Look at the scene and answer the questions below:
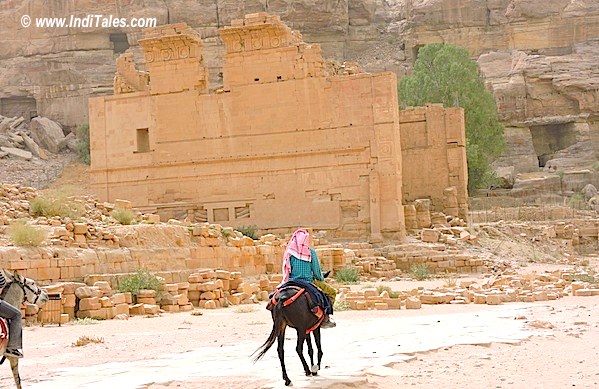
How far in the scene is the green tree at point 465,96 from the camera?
3488 centimetres

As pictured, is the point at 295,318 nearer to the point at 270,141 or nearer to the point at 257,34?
the point at 270,141

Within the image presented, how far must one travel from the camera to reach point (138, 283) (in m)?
15.0

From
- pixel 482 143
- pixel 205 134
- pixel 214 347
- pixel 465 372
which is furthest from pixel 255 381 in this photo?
pixel 482 143

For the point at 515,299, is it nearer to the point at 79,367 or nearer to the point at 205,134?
the point at 79,367

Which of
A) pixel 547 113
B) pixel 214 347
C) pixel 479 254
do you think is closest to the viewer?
pixel 214 347

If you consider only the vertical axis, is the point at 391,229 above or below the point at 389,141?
below

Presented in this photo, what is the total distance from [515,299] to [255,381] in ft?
26.8

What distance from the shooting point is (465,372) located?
7.69 m

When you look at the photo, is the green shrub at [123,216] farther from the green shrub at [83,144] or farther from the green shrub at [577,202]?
the green shrub at [83,144]

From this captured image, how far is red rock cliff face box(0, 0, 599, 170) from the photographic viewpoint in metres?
48.1

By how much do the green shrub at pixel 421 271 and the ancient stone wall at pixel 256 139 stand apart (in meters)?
1.68

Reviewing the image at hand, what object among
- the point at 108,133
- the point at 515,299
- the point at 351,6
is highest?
the point at 351,6

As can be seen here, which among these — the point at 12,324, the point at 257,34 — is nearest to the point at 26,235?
the point at 12,324

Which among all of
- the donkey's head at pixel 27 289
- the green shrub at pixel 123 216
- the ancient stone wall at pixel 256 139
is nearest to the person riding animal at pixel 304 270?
the donkey's head at pixel 27 289
